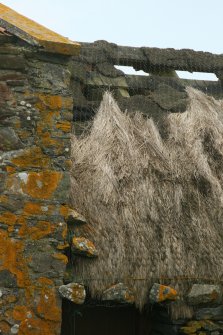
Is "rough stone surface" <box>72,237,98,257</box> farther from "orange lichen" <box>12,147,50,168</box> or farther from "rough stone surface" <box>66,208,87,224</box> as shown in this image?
"orange lichen" <box>12,147,50,168</box>

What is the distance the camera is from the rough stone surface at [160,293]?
6152mm

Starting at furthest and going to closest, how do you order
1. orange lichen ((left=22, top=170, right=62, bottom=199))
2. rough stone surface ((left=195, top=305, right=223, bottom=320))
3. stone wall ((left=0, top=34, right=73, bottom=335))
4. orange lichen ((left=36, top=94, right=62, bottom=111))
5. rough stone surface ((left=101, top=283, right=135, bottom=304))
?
1. rough stone surface ((left=195, top=305, right=223, bottom=320))
2. rough stone surface ((left=101, top=283, right=135, bottom=304))
3. orange lichen ((left=36, top=94, right=62, bottom=111))
4. orange lichen ((left=22, top=170, right=62, bottom=199))
5. stone wall ((left=0, top=34, right=73, bottom=335))

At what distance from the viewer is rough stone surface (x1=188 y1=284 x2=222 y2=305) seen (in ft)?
21.0

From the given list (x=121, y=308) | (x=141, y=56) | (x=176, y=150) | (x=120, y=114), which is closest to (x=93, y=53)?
(x=141, y=56)

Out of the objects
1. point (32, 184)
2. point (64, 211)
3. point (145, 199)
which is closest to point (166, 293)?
point (145, 199)

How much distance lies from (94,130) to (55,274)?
2.77 metres

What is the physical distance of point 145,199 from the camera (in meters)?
6.89

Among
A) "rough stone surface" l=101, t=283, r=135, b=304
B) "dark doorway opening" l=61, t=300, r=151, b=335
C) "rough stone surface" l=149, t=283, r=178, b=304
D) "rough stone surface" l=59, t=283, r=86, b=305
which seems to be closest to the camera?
"rough stone surface" l=59, t=283, r=86, b=305

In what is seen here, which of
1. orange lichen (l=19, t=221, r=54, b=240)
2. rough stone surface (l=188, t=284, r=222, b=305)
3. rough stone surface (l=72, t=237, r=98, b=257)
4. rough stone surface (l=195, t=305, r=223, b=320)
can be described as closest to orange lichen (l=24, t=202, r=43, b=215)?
orange lichen (l=19, t=221, r=54, b=240)

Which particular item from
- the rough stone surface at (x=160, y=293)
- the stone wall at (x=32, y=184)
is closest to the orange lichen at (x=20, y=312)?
the stone wall at (x=32, y=184)

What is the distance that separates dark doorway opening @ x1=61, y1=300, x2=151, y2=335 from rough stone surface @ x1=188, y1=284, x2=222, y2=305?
87 centimetres

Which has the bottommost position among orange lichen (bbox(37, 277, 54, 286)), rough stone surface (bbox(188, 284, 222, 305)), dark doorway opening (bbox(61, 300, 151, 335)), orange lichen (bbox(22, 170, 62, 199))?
dark doorway opening (bbox(61, 300, 151, 335))

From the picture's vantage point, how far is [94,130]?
7887 mm

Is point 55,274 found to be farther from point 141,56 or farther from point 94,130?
point 141,56
